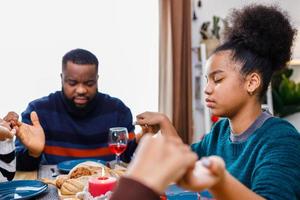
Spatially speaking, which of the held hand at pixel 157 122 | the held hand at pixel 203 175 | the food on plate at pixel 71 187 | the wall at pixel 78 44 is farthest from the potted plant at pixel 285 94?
the held hand at pixel 203 175

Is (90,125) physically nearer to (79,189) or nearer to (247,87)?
(79,189)

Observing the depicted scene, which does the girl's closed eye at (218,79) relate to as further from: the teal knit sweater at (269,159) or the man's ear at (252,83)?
the teal knit sweater at (269,159)

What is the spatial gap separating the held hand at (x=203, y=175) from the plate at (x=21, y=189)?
2.36 ft

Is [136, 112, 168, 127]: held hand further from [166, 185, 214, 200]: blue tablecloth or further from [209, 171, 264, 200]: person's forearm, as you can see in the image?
[209, 171, 264, 200]: person's forearm

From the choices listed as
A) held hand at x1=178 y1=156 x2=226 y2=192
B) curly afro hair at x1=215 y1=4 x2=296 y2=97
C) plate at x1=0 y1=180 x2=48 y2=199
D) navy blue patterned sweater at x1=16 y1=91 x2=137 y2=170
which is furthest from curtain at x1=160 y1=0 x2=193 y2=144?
held hand at x1=178 y1=156 x2=226 y2=192

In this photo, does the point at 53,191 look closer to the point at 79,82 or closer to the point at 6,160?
the point at 6,160

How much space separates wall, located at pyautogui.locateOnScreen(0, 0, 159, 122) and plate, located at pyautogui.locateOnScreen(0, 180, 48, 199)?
1.49 metres

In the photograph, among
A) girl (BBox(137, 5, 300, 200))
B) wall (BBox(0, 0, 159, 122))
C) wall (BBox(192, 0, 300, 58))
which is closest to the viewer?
girl (BBox(137, 5, 300, 200))

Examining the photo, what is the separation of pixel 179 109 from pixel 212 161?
247 cm

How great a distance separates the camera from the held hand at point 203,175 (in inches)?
20.7

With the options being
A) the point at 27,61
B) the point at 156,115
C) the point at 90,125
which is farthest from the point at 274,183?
the point at 27,61

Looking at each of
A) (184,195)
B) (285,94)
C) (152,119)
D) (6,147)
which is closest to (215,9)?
(285,94)

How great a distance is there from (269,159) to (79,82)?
1.20 meters

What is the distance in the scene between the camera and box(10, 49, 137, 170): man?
187 cm
